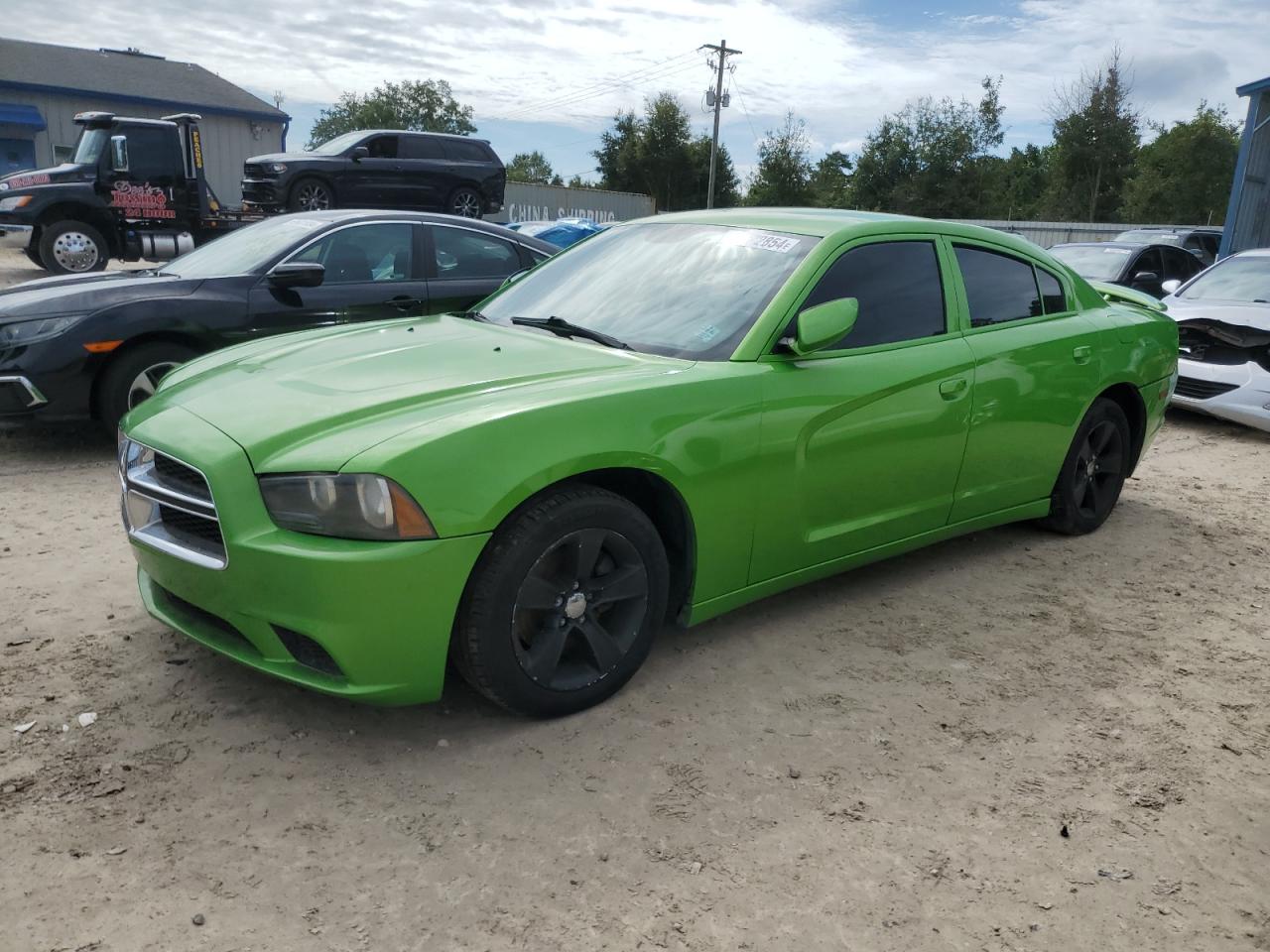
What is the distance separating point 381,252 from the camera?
6617 mm

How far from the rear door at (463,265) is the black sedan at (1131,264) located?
757 cm

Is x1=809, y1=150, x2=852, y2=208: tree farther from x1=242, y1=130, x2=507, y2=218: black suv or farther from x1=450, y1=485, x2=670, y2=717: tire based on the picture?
x1=450, y1=485, x2=670, y2=717: tire

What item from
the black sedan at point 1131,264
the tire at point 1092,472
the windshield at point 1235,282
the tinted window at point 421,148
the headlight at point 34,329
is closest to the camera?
the tire at point 1092,472

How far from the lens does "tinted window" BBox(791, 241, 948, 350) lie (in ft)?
12.3

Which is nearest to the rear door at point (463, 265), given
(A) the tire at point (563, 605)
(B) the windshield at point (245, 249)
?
(B) the windshield at point (245, 249)

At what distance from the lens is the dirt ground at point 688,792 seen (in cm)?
230

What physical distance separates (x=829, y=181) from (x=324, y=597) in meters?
54.7

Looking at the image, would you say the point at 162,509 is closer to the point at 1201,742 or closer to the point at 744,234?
the point at 744,234

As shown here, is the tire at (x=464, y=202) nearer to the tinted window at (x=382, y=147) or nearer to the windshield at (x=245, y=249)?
the tinted window at (x=382, y=147)

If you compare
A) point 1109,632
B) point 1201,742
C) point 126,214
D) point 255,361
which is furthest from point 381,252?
point 126,214

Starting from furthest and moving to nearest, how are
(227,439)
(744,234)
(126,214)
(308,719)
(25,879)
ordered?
(126,214) → (744,234) → (308,719) → (227,439) → (25,879)

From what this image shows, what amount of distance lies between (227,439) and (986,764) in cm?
241

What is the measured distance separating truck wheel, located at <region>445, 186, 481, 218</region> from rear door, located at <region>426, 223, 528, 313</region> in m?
11.9

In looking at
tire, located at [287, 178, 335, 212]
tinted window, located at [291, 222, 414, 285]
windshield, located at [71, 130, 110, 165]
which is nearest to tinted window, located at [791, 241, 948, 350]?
tinted window, located at [291, 222, 414, 285]
